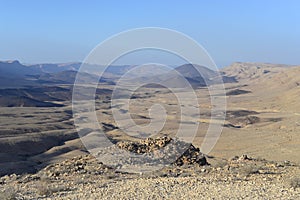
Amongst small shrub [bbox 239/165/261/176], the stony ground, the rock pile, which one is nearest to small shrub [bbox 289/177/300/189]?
the stony ground

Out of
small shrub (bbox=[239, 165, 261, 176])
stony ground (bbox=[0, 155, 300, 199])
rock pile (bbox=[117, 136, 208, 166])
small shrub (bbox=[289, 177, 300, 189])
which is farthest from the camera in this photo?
rock pile (bbox=[117, 136, 208, 166])

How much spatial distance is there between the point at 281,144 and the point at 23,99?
191ft

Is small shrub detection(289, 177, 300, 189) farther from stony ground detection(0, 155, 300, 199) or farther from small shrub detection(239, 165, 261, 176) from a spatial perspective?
small shrub detection(239, 165, 261, 176)

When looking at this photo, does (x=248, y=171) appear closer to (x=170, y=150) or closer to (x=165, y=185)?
(x=165, y=185)

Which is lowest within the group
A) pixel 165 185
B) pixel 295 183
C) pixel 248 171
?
pixel 248 171

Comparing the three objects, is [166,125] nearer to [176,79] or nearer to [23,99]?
[176,79]

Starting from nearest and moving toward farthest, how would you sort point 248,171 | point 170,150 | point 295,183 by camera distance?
point 295,183
point 248,171
point 170,150

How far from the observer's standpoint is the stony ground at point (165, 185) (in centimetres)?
866

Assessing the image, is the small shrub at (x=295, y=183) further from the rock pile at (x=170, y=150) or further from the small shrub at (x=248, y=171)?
the rock pile at (x=170, y=150)

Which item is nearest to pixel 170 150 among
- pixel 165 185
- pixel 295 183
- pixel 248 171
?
pixel 248 171

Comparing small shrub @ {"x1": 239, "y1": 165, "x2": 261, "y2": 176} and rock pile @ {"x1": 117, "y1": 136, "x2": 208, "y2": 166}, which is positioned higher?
small shrub @ {"x1": 239, "y1": 165, "x2": 261, "y2": 176}

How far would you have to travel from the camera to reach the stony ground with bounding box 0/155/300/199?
866cm

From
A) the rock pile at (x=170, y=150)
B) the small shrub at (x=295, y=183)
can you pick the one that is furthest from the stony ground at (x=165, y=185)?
the rock pile at (x=170, y=150)

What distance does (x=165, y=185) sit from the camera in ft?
31.4
